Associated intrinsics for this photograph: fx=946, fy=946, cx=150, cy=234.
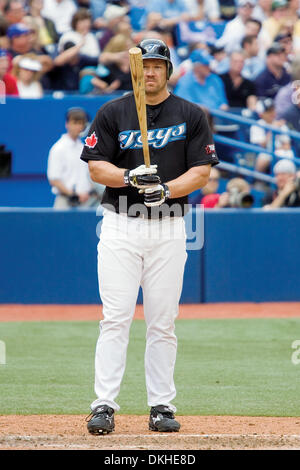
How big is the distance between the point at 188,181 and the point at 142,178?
319mm

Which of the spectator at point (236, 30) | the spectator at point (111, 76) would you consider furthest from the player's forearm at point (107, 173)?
the spectator at point (236, 30)

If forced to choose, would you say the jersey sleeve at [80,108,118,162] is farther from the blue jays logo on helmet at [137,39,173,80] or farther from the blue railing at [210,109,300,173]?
the blue railing at [210,109,300,173]

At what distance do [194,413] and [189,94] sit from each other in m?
Result: 7.67

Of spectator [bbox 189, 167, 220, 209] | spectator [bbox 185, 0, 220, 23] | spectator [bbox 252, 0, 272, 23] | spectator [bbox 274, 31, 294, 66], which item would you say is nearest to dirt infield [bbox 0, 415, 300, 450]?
spectator [bbox 189, 167, 220, 209]

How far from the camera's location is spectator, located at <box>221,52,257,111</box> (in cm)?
1368

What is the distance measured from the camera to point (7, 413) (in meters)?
5.90

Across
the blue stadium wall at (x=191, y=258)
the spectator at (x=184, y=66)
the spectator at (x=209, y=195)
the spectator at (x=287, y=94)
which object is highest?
the spectator at (x=184, y=66)

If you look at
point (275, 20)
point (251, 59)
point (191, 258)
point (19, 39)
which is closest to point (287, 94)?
point (251, 59)

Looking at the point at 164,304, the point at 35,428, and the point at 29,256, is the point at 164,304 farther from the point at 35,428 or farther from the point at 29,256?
the point at 29,256

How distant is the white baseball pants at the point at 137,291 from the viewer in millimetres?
5125

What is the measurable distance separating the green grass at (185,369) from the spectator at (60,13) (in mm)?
5837

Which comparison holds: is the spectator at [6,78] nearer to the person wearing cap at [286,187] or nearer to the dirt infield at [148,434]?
the person wearing cap at [286,187]

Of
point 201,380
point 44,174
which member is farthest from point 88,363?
point 44,174

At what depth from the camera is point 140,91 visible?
5.00m
